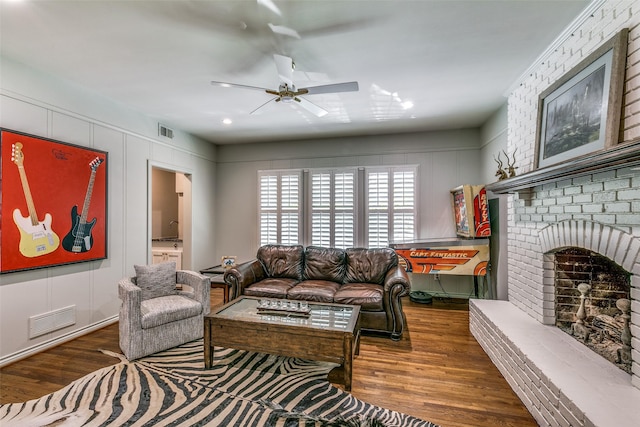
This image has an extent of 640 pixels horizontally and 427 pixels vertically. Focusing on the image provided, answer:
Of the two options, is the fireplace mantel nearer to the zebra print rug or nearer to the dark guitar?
the zebra print rug

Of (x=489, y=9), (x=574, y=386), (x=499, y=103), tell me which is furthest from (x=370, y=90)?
(x=574, y=386)

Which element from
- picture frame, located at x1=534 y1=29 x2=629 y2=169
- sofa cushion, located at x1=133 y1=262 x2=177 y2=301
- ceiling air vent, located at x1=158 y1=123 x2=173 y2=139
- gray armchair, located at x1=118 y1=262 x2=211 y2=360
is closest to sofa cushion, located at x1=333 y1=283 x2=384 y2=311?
gray armchair, located at x1=118 y1=262 x2=211 y2=360

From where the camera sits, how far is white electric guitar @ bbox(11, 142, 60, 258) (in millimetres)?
2656

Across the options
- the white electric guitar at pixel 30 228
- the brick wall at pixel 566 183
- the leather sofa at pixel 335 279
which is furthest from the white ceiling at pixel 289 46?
the leather sofa at pixel 335 279

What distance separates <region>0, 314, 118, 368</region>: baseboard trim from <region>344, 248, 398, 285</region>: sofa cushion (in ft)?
10.1

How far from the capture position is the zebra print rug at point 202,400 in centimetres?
189

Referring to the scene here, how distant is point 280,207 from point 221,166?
5.21 feet

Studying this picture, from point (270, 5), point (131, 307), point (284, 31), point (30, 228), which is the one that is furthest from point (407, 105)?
point (30, 228)

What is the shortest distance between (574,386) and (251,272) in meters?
3.30

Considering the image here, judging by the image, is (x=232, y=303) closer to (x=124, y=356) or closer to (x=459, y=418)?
(x=124, y=356)

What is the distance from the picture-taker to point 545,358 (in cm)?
194

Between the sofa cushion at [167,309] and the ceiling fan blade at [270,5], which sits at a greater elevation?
the ceiling fan blade at [270,5]

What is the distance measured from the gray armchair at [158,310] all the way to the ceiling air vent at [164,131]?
2221 millimetres

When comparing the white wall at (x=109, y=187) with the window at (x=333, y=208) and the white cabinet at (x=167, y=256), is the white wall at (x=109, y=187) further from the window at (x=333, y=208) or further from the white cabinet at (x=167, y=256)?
the window at (x=333, y=208)
